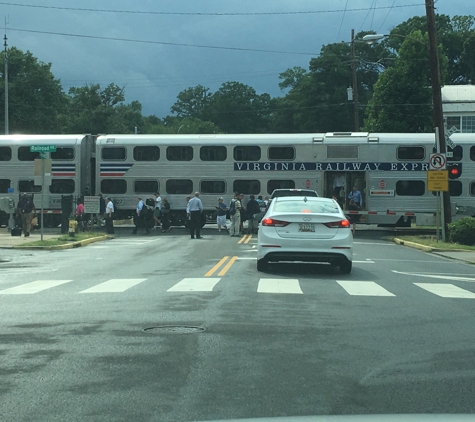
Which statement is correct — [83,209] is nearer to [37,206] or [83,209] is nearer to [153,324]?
[37,206]

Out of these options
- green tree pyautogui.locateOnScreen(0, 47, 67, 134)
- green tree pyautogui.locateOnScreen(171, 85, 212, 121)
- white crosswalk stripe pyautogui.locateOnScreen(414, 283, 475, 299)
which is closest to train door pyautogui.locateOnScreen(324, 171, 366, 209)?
white crosswalk stripe pyautogui.locateOnScreen(414, 283, 475, 299)

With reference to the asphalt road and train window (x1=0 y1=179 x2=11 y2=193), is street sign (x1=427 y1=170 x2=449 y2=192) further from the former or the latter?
train window (x1=0 y1=179 x2=11 y2=193)

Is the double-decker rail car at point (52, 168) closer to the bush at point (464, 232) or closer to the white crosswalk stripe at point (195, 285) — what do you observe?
the bush at point (464, 232)

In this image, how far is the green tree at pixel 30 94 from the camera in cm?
7401

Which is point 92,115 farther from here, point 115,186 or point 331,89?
point 115,186

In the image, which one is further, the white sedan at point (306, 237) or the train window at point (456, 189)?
the train window at point (456, 189)

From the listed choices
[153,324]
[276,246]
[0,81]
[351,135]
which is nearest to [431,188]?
[351,135]

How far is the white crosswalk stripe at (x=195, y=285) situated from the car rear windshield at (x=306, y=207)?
2.51 m

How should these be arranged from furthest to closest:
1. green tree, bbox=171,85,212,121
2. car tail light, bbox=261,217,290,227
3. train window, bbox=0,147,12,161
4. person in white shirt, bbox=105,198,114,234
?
green tree, bbox=171,85,212,121
train window, bbox=0,147,12,161
person in white shirt, bbox=105,198,114,234
car tail light, bbox=261,217,290,227

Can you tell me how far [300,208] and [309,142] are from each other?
20.4 meters

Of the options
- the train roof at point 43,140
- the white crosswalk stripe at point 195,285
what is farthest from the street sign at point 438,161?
the train roof at point 43,140

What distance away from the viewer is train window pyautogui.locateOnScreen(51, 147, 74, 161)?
38.3 meters

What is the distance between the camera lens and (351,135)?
3656 centimetres

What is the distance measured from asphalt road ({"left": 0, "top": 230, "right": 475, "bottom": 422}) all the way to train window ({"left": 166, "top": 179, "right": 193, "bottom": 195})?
21.7 metres
